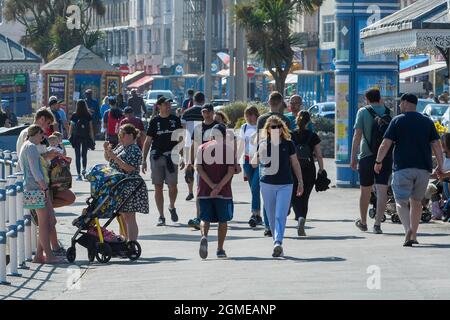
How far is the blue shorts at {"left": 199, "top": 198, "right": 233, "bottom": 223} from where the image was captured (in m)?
14.6

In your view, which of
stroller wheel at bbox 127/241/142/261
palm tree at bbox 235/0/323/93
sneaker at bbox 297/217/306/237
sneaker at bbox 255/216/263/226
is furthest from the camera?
palm tree at bbox 235/0/323/93

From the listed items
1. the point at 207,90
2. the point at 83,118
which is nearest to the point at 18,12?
the point at 207,90

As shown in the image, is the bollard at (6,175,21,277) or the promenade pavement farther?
the bollard at (6,175,21,277)

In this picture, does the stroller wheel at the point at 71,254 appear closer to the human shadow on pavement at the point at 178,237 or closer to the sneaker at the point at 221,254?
the sneaker at the point at 221,254

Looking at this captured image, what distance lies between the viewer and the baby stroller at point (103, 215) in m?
14.4

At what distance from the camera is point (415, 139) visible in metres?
15.2

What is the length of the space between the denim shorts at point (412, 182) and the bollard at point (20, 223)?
13.9ft

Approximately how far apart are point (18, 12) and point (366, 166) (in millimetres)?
67211

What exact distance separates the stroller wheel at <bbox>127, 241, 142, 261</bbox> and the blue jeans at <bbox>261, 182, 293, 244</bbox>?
1.47 m

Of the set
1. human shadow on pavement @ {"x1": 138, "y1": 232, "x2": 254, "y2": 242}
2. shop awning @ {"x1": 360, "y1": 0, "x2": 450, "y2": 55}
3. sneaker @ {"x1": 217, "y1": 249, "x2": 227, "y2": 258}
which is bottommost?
human shadow on pavement @ {"x1": 138, "y1": 232, "x2": 254, "y2": 242}

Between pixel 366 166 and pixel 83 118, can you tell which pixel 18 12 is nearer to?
pixel 83 118

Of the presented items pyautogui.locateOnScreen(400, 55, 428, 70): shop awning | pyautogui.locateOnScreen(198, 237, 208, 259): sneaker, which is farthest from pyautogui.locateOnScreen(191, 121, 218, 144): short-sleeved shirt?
pyautogui.locateOnScreen(400, 55, 428, 70): shop awning

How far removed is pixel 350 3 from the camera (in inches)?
935

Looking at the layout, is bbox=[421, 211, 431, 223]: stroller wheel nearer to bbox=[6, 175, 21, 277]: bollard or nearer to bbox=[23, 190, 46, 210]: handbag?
bbox=[23, 190, 46, 210]: handbag
